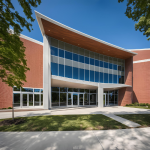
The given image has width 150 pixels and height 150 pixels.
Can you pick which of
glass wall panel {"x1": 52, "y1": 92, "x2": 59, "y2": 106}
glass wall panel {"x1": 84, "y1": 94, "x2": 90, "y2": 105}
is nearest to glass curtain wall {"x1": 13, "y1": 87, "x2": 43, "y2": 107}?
glass wall panel {"x1": 52, "y1": 92, "x2": 59, "y2": 106}

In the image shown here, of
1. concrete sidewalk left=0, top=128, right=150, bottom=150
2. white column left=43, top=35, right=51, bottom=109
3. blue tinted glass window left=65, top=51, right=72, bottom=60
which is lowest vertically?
concrete sidewalk left=0, top=128, right=150, bottom=150

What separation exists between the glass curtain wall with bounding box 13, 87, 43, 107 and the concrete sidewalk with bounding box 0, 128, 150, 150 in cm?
1124

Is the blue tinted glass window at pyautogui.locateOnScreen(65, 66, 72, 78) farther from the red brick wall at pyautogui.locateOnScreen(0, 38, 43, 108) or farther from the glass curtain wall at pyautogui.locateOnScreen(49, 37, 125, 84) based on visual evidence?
the red brick wall at pyautogui.locateOnScreen(0, 38, 43, 108)

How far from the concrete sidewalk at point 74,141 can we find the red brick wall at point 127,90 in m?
18.3

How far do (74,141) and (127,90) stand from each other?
68.3 ft

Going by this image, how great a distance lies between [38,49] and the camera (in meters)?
18.2

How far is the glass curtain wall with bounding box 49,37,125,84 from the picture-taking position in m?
16.8

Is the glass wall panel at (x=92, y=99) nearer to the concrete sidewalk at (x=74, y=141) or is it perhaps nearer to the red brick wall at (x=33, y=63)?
the red brick wall at (x=33, y=63)

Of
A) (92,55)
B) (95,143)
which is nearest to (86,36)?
(92,55)

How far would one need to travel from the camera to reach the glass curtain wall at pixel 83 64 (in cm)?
1681

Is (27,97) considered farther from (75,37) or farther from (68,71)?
(75,37)

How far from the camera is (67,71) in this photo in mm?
17641

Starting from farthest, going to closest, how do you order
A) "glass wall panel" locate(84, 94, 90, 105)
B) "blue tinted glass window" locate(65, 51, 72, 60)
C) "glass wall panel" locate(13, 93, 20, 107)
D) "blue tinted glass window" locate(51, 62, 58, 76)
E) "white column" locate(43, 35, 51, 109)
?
"glass wall panel" locate(84, 94, 90, 105) → "blue tinted glass window" locate(65, 51, 72, 60) → "blue tinted glass window" locate(51, 62, 58, 76) → "glass wall panel" locate(13, 93, 20, 107) → "white column" locate(43, 35, 51, 109)

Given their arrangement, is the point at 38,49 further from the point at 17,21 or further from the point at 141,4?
the point at 141,4
